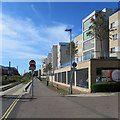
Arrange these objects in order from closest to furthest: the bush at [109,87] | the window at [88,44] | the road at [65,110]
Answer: the road at [65,110]
the bush at [109,87]
the window at [88,44]

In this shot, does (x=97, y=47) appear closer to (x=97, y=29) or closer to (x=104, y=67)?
(x=97, y=29)

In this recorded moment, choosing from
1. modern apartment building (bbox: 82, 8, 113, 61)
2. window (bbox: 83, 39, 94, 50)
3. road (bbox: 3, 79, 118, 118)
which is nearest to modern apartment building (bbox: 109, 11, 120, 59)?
modern apartment building (bbox: 82, 8, 113, 61)

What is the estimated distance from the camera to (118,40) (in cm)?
3069

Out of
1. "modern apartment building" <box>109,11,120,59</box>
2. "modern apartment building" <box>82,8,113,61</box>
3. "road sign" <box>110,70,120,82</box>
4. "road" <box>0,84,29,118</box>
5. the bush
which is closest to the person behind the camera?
"road" <box>0,84,29,118</box>

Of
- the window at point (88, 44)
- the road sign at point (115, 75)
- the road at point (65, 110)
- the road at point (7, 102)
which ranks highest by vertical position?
the window at point (88, 44)

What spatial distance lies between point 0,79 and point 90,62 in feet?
95.3

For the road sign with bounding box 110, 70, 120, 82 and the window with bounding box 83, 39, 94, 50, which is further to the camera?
the window with bounding box 83, 39, 94, 50

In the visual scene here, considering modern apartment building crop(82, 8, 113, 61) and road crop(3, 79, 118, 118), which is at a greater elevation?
modern apartment building crop(82, 8, 113, 61)

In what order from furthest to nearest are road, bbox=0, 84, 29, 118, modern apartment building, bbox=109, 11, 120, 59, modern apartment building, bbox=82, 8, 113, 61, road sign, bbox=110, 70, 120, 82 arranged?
1. modern apartment building, bbox=82, 8, 113, 61
2. modern apartment building, bbox=109, 11, 120, 59
3. road sign, bbox=110, 70, 120, 82
4. road, bbox=0, 84, 29, 118

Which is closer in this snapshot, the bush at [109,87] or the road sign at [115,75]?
the bush at [109,87]

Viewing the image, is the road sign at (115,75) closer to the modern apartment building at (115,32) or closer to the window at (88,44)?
the modern apartment building at (115,32)

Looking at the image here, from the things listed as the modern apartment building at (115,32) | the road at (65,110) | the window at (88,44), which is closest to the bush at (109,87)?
the road at (65,110)

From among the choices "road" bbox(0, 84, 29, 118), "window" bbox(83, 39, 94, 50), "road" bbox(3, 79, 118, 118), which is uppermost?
"window" bbox(83, 39, 94, 50)

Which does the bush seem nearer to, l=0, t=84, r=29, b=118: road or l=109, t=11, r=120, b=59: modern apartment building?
l=0, t=84, r=29, b=118: road
